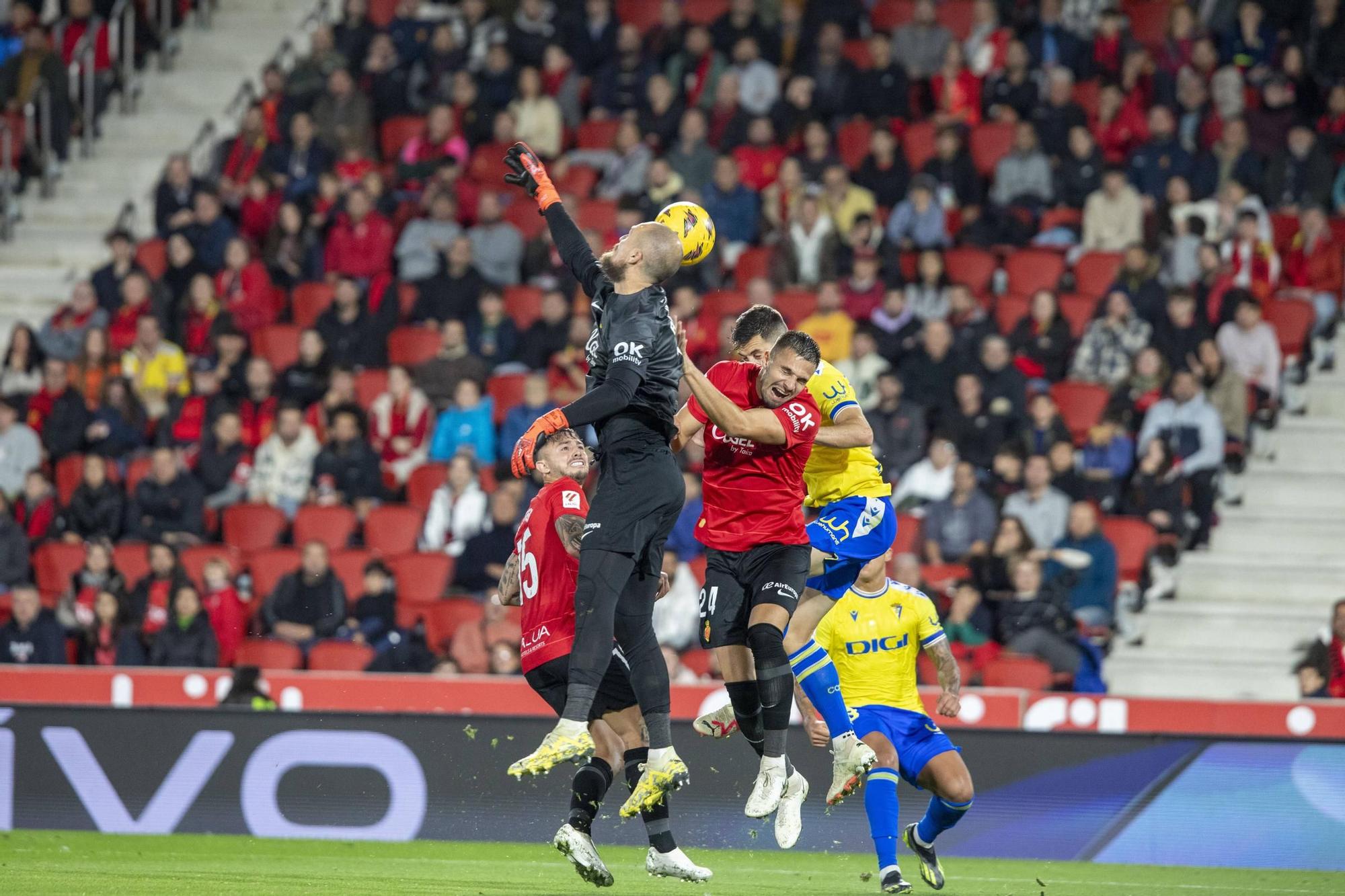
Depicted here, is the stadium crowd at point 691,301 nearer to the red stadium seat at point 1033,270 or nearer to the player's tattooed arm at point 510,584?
the red stadium seat at point 1033,270

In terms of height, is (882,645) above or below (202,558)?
above

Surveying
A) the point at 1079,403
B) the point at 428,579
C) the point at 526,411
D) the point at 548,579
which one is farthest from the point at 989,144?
the point at 548,579

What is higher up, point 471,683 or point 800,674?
point 800,674

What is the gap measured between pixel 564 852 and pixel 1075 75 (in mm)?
12878

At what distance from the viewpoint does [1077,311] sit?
17.1 meters

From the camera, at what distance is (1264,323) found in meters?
16.6

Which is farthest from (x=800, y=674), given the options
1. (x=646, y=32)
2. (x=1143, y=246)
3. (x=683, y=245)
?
(x=646, y=32)

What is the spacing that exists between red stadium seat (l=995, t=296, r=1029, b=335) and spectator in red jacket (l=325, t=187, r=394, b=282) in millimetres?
6202

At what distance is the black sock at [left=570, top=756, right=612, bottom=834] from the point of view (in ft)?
28.9

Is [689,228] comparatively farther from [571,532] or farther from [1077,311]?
[1077,311]

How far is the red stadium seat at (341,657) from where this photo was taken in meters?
15.3

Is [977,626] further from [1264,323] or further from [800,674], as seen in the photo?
[800,674]

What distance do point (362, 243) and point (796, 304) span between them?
4.71 m

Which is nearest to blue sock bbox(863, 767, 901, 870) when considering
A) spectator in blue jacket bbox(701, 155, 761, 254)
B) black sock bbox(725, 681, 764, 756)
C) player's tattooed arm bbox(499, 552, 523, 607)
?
black sock bbox(725, 681, 764, 756)
